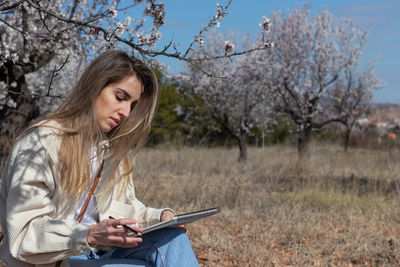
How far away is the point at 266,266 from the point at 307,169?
15.1ft

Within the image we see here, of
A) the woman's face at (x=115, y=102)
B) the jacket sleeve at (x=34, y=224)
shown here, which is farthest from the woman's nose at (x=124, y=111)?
the jacket sleeve at (x=34, y=224)

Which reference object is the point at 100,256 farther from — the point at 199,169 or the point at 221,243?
the point at 199,169

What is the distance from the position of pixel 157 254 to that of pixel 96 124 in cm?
56

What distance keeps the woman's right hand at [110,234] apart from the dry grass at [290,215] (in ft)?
5.51

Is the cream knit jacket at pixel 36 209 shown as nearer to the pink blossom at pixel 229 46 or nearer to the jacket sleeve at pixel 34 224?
the jacket sleeve at pixel 34 224

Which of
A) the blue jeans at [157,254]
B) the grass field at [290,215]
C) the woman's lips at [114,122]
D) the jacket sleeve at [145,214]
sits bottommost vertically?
the grass field at [290,215]

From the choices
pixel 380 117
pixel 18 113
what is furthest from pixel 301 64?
pixel 380 117

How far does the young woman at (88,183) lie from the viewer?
151cm

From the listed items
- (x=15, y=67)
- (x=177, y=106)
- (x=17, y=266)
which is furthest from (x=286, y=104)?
(x=17, y=266)

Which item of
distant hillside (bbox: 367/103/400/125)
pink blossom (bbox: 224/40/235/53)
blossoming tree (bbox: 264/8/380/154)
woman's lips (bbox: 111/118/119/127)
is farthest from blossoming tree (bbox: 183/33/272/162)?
woman's lips (bbox: 111/118/119/127)

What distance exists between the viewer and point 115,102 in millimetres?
1961

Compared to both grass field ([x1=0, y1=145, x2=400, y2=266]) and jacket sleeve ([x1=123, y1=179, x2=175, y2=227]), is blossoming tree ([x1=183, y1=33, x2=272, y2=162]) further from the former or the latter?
jacket sleeve ([x1=123, y1=179, x2=175, y2=227])

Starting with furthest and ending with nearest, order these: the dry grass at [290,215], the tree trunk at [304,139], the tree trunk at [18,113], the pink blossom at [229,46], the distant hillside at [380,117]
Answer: the distant hillside at [380,117]
the tree trunk at [304,139]
the tree trunk at [18,113]
the dry grass at [290,215]
the pink blossom at [229,46]

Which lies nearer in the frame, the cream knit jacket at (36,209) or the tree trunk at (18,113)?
the cream knit jacket at (36,209)
